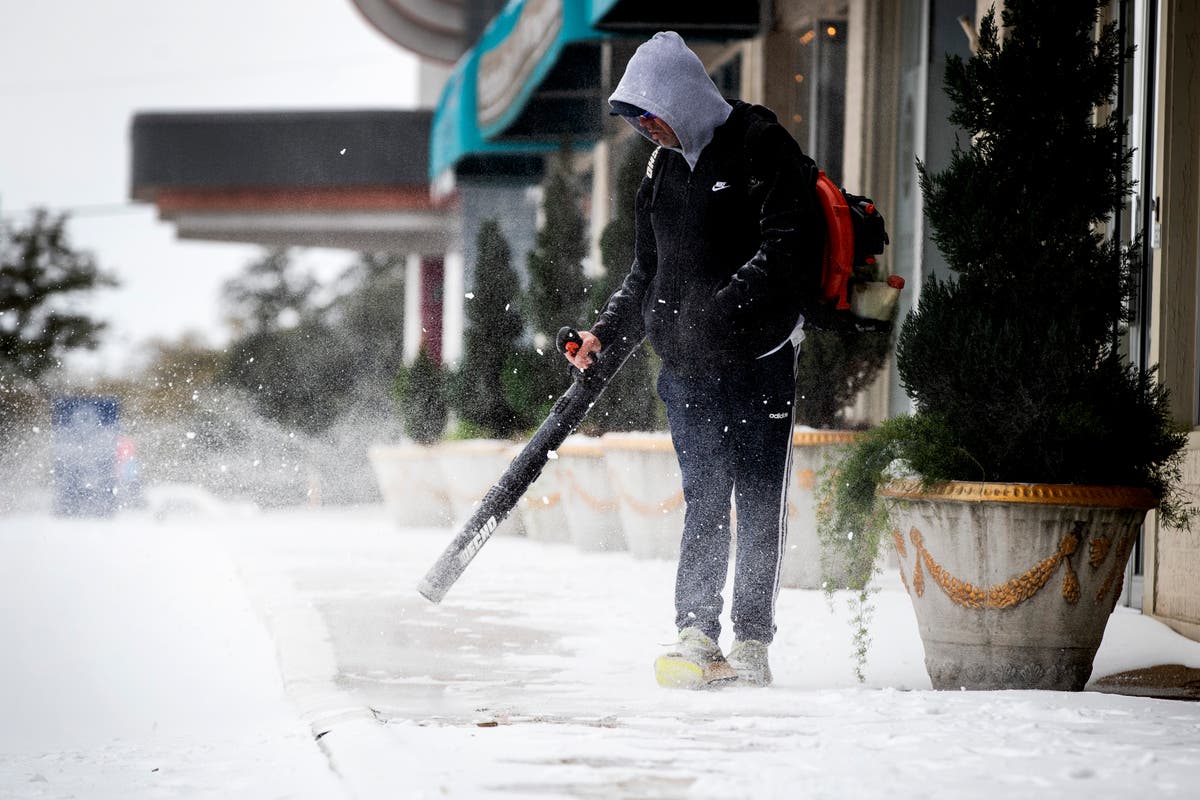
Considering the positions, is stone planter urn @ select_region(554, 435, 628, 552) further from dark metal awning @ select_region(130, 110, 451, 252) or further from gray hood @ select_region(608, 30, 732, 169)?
dark metal awning @ select_region(130, 110, 451, 252)

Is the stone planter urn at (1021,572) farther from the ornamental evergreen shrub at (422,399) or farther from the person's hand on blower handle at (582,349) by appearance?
the ornamental evergreen shrub at (422,399)

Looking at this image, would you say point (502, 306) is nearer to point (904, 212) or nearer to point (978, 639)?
point (904, 212)

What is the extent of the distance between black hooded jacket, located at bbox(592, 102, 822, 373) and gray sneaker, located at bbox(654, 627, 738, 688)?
2.53 ft

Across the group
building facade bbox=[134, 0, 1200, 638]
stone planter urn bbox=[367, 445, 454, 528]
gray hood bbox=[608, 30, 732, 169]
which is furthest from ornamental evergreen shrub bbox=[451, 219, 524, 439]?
gray hood bbox=[608, 30, 732, 169]

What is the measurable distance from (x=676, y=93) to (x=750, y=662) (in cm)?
161

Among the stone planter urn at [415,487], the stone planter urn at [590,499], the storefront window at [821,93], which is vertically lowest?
the stone planter urn at [415,487]

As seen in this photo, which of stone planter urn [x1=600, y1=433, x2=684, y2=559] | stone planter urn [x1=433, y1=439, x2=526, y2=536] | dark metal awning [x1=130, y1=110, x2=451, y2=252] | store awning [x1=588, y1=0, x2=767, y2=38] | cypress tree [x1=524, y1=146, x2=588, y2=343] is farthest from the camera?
dark metal awning [x1=130, y1=110, x2=451, y2=252]

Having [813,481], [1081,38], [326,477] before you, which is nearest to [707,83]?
[1081,38]

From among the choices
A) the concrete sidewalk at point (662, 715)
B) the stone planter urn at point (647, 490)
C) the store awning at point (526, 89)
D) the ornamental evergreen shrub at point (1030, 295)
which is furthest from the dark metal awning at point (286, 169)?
the ornamental evergreen shrub at point (1030, 295)

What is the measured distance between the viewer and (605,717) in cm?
393

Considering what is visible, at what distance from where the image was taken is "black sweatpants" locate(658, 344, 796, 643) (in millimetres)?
4570

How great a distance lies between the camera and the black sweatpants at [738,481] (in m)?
4.57

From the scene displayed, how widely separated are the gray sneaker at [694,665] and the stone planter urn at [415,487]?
9140mm

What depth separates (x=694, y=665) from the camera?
4430mm
